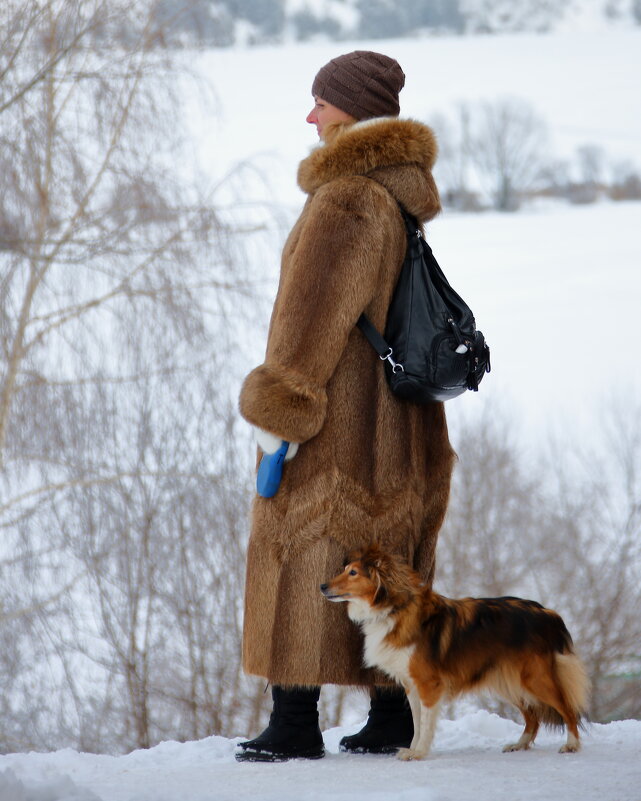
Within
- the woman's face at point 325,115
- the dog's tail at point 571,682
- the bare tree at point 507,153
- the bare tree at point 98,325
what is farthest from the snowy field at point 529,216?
the dog's tail at point 571,682

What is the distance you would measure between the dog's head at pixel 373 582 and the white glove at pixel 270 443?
318 mm

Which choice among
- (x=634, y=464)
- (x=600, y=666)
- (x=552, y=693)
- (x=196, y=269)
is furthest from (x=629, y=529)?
(x=552, y=693)

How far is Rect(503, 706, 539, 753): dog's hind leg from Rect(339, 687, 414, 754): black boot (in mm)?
299

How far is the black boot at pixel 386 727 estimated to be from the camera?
296 centimetres

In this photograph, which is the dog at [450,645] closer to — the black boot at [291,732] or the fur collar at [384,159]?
the black boot at [291,732]

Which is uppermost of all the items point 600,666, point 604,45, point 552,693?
point 604,45

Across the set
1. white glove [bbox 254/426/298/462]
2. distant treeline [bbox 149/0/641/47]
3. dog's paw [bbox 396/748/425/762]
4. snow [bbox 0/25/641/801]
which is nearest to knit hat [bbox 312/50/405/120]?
snow [bbox 0/25/641/801]

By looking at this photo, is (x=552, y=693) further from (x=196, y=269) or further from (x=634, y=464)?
(x=634, y=464)

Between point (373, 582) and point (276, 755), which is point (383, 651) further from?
point (276, 755)

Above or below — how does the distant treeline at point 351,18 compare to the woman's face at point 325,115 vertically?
above

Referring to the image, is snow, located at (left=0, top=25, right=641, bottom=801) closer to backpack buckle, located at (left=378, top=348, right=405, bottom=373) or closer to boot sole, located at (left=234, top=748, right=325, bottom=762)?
boot sole, located at (left=234, top=748, right=325, bottom=762)

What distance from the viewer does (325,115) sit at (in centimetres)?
287

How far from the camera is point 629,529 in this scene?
1158 centimetres

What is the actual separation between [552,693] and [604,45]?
2892 cm
